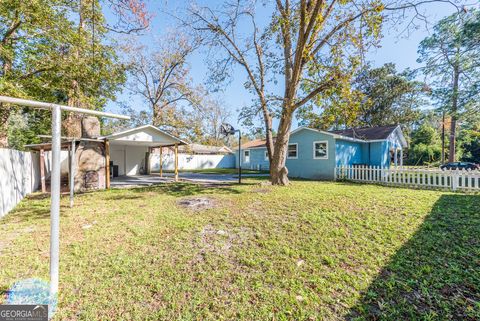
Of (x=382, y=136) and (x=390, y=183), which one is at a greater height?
(x=382, y=136)

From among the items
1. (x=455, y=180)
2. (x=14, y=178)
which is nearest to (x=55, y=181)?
(x=14, y=178)

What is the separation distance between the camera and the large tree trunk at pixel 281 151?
28.8 ft

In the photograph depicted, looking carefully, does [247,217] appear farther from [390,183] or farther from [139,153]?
[139,153]

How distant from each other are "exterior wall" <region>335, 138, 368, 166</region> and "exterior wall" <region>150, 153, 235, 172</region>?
16.8m

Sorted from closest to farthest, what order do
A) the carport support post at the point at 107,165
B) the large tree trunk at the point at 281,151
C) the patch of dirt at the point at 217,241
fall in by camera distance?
1. the patch of dirt at the point at 217,241
2. the large tree trunk at the point at 281,151
3. the carport support post at the point at 107,165

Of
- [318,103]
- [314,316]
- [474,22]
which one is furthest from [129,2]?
[474,22]

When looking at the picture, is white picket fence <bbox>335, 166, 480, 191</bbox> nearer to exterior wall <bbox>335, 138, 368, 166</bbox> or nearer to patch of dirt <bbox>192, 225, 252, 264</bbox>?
exterior wall <bbox>335, 138, 368, 166</bbox>

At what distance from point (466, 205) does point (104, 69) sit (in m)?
14.1

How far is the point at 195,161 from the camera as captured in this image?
2728cm

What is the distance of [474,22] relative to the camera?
1389cm

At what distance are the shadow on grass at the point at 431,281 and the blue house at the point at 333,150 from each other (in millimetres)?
8635

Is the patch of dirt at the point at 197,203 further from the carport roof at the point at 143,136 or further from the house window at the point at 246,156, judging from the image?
the house window at the point at 246,156

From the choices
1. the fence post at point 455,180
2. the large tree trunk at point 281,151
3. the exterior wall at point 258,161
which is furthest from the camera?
the exterior wall at point 258,161

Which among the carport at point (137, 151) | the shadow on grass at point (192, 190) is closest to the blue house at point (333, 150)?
the shadow on grass at point (192, 190)
